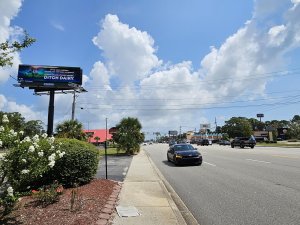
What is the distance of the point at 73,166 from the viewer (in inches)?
413

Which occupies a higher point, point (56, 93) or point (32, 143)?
point (56, 93)

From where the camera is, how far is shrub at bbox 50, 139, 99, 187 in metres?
10.3

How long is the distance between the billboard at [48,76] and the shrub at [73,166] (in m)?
38.3

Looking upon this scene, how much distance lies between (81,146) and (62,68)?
129 feet

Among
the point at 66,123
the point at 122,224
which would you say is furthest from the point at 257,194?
the point at 66,123

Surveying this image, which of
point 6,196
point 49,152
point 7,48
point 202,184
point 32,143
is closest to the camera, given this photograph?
point 6,196

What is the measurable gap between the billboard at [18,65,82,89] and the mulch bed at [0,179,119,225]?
132 ft

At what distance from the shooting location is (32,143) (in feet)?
22.7

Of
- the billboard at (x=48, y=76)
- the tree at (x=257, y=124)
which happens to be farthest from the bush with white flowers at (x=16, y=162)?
the tree at (x=257, y=124)

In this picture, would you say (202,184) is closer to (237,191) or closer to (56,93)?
(237,191)

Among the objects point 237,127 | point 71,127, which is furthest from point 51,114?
point 237,127

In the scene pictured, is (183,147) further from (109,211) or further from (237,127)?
(237,127)

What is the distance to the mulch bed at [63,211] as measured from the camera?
22.0ft

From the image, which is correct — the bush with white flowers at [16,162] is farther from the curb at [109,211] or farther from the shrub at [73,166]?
the shrub at [73,166]
